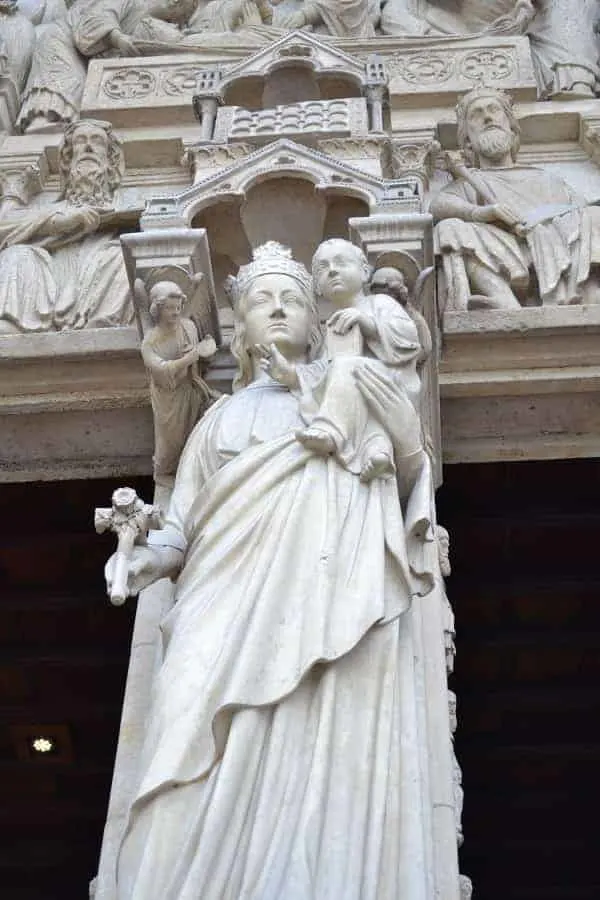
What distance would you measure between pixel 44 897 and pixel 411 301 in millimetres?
5230

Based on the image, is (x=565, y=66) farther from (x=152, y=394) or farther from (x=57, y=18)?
(x=152, y=394)

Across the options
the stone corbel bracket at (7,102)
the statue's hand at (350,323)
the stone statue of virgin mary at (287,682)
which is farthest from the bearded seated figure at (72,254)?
the stone statue of virgin mary at (287,682)

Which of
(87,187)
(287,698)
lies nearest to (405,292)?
(287,698)

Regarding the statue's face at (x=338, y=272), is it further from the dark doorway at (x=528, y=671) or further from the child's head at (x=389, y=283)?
the dark doorway at (x=528, y=671)

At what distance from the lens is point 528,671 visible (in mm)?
9070

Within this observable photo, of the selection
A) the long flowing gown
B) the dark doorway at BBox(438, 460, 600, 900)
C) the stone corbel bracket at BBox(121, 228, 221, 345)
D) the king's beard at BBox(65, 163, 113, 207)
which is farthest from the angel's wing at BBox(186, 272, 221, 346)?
the dark doorway at BBox(438, 460, 600, 900)

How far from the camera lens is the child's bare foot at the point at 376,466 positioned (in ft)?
16.2

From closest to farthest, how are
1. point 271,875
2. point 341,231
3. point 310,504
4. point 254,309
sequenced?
point 271,875 < point 310,504 < point 254,309 < point 341,231

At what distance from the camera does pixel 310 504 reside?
16.0ft

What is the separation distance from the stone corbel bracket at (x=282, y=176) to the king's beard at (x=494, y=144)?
1401mm

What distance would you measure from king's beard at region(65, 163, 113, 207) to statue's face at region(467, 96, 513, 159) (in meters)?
1.86

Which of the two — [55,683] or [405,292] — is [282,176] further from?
[55,683]

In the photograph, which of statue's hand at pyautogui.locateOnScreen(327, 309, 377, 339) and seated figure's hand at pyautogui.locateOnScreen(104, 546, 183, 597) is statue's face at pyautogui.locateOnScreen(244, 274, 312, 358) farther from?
seated figure's hand at pyautogui.locateOnScreen(104, 546, 183, 597)

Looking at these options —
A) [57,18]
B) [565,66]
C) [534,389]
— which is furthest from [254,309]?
[57,18]
